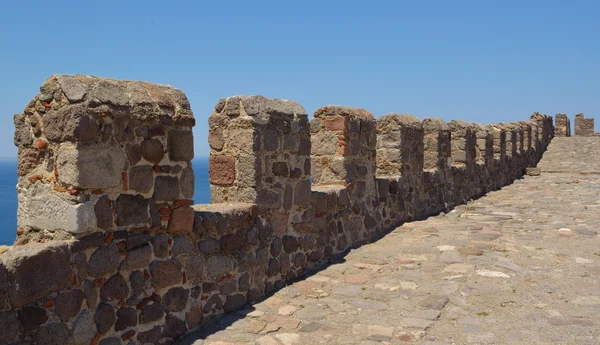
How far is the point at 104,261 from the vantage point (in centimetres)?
371

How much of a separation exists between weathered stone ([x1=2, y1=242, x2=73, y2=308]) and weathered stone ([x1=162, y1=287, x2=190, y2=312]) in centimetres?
98

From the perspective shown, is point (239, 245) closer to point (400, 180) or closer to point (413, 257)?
point (413, 257)

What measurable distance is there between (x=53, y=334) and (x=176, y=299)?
1.17 metres

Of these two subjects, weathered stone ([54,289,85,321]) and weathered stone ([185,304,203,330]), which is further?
weathered stone ([185,304,203,330])

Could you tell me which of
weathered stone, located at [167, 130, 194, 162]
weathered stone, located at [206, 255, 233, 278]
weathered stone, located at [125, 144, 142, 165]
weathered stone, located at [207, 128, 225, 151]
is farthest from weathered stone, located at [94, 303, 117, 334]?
weathered stone, located at [207, 128, 225, 151]

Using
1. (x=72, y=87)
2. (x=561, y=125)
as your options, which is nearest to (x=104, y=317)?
(x=72, y=87)

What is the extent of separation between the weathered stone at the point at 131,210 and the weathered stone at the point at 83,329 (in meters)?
0.65

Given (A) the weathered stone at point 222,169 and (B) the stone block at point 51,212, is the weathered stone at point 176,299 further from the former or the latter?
(A) the weathered stone at point 222,169

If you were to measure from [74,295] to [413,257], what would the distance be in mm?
4494

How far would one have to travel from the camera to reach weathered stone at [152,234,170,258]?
418cm

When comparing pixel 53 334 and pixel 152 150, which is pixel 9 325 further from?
pixel 152 150


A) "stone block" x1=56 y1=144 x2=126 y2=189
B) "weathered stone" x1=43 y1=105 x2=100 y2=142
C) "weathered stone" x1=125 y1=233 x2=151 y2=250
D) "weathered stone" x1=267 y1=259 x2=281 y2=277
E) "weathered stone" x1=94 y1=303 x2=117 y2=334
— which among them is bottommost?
"weathered stone" x1=267 y1=259 x2=281 y2=277

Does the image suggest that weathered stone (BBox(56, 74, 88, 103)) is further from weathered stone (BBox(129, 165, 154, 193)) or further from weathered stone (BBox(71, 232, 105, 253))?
weathered stone (BBox(71, 232, 105, 253))

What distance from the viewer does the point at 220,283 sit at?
4.91 m
